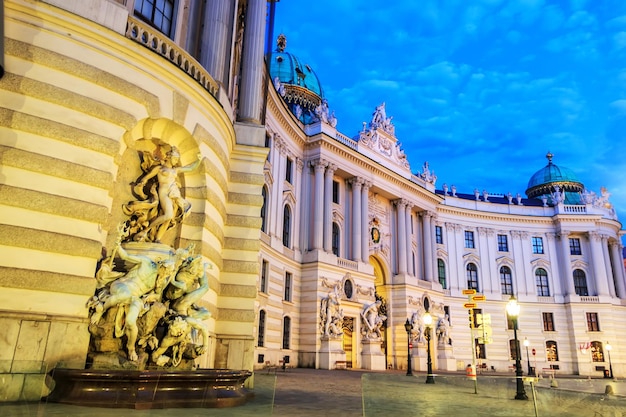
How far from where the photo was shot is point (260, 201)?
15.6m

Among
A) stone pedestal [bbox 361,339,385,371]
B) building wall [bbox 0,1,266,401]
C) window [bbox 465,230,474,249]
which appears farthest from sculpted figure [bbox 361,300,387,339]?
building wall [bbox 0,1,266,401]

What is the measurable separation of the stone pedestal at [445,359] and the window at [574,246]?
72.1 ft

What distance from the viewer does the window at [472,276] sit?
5569 centimetres

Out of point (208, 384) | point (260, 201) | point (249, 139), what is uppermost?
point (249, 139)

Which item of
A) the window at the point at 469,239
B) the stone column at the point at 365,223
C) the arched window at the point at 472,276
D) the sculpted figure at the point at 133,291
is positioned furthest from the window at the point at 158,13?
the window at the point at 469,239

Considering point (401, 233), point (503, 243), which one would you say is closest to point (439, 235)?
point (503, 243)

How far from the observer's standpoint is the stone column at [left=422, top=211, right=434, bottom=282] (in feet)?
161

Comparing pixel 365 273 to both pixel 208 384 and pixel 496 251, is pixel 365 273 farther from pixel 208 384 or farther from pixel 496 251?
pixel 208 384

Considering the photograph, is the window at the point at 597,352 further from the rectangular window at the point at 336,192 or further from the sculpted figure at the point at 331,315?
the rectangular window at the point at 336,192

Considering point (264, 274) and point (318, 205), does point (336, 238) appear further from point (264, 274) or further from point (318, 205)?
point (264, 274)

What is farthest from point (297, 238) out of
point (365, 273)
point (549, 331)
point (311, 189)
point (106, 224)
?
point (549, 331)

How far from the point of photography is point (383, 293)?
45031 millimetres

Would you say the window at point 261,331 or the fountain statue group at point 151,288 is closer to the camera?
the fountain statue group at point 151,288

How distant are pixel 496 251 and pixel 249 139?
1869 inches
